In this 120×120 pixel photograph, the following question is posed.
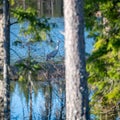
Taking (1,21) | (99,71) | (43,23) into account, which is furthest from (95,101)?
(1,21)

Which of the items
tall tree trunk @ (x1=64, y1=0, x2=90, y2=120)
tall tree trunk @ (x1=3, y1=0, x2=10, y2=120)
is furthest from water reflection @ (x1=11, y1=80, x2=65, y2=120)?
tall tree trunk @ (x1=64, y1=0, x2=90, y2=120)

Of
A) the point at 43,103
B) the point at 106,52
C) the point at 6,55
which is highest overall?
the point at 6,55

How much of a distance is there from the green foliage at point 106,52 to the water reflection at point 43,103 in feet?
8.97

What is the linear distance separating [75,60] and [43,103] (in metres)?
5.92

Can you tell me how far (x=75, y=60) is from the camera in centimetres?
873

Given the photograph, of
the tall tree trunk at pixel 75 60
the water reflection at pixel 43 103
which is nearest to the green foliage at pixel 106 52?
the tall tree trunk at pixel 75 60

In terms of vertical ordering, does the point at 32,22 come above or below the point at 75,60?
above

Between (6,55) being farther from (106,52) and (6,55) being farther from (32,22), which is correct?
(106,52)

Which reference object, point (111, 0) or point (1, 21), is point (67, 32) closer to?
point (111, 0)

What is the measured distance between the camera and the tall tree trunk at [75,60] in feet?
28.4

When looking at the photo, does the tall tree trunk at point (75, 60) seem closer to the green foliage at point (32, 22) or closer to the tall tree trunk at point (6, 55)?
the green foliage at point (32, 22)

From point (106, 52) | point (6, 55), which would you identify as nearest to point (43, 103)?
point (6, 55)

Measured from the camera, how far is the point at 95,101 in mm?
11352

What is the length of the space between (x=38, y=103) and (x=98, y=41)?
4.86m
